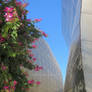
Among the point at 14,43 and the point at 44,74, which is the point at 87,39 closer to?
the point at 14,43

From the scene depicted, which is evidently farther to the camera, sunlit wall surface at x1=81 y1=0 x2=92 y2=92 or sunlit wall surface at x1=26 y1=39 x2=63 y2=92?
sunlit wall surface at x1=26 y1=39 x2=63 y2=92

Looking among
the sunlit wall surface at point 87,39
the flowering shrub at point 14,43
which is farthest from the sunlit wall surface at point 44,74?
the sunlit wall surface at point 87,39

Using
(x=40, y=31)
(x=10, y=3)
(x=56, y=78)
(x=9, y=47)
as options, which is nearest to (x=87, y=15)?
(x=40, y=31)

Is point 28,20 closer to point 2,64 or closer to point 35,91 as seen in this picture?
point 2,64

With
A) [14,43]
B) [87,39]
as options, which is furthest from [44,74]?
[14,43]

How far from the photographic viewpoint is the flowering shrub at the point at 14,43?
3.02 m

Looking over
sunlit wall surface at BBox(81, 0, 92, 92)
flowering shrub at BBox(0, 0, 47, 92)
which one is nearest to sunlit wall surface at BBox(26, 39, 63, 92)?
flowering shrub at BBox(0, 0, 47, 92)

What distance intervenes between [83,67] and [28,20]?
57.2 inches

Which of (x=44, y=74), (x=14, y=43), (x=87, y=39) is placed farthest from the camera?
(x=44, y=74)

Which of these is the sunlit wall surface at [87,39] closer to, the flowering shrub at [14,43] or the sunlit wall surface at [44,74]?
the flowering shrub at [14,43]

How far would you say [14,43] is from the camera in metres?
3.10

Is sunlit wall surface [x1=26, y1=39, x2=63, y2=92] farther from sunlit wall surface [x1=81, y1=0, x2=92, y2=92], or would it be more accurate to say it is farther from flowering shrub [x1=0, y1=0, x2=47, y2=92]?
sunlit wall surface [x1=81, y1=0, x2=92, y2=92]

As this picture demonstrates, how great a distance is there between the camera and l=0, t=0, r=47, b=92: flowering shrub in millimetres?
3023

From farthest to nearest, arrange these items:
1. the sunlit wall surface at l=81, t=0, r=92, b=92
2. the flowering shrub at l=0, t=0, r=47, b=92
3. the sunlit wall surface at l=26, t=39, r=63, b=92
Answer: the sunlit wall surface at l=26, t=39, r=63, b=92, the sunlit wall surface at l=81, t=0, r=92, b=92, the flowering shrub at l=0, t=0, r=47, b=92
